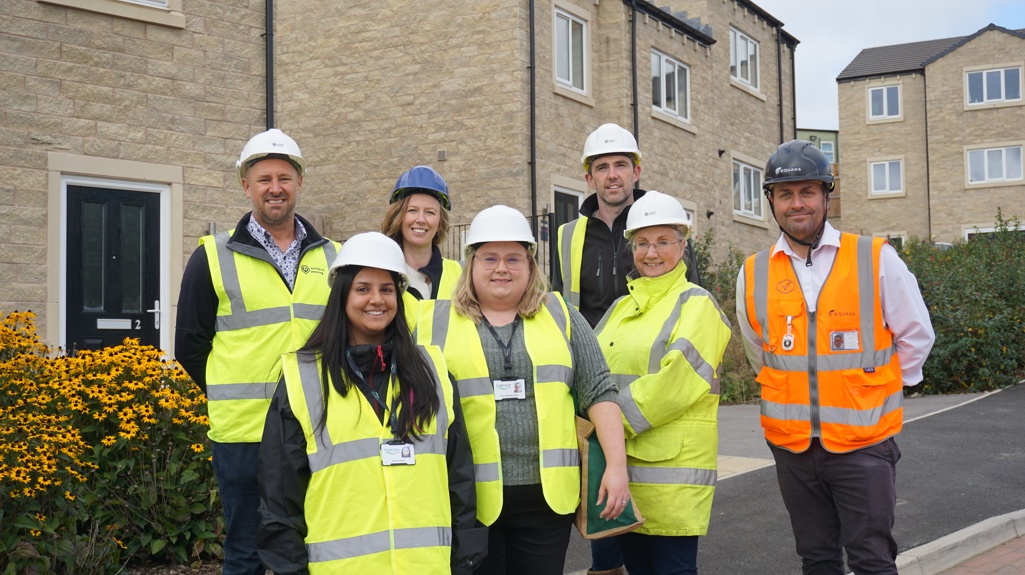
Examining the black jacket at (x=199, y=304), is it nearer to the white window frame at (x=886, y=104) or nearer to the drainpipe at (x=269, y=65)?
the drainpipe at (x=269, y=65)

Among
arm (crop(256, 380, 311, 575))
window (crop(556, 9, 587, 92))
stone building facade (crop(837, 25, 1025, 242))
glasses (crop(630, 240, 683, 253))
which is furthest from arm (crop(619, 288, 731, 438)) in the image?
stone building facade (crop(837, 25, 1025, 242))

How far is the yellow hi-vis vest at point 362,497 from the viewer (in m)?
3.14

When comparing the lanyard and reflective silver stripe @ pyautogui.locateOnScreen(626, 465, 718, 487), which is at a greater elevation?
the lanyard

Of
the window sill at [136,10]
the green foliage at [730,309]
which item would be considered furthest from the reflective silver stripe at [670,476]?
the green foliage at [730,309]

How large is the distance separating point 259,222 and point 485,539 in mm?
1695

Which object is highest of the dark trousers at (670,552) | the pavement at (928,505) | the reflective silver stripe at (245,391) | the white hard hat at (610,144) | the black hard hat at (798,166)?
the white hard hat at (610,144)

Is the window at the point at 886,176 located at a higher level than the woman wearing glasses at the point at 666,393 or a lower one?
higher

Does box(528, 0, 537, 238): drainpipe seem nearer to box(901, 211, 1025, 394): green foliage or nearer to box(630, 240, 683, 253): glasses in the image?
box(901, 211, 1025, 394): green foliage

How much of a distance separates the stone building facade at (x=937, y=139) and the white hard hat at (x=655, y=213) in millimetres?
33530

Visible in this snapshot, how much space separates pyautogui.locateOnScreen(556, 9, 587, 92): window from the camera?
57.4 ft

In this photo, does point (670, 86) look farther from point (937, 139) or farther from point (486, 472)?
point (937, 139)

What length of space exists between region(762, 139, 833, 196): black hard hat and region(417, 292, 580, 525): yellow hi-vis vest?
47.0 inches

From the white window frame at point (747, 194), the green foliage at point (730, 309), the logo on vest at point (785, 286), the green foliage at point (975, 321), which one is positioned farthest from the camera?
the white window frame at point (747, 194)

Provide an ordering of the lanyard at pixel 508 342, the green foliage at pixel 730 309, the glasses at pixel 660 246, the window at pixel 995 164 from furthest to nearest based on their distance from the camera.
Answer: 1. the window at pixel 995 164
2. the green foliage at pixel 730 309
3. the glasses at pixel 660 246
4. the lanyard at pixel 508 342
